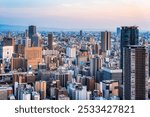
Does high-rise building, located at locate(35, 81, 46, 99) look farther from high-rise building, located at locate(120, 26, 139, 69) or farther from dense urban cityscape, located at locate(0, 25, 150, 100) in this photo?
high-rise building, located at locate(120, 26, 139, 69)

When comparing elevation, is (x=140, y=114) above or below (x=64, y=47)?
below

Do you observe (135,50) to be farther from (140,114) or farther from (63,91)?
(140,114)

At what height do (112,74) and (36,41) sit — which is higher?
(36,41)

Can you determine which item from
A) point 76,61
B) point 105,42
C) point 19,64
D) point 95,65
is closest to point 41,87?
point 19,64

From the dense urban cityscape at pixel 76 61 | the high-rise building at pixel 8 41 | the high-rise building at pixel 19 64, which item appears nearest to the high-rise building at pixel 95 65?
the dense urban cityscape at pixel 76 61

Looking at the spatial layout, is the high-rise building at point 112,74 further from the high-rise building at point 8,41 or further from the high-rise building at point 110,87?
the high-rise building at point 8,41

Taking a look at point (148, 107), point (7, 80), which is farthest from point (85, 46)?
point (148, 107)

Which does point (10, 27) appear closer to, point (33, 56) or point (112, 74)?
point (33, 56)

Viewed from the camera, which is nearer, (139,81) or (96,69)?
(139,81)
